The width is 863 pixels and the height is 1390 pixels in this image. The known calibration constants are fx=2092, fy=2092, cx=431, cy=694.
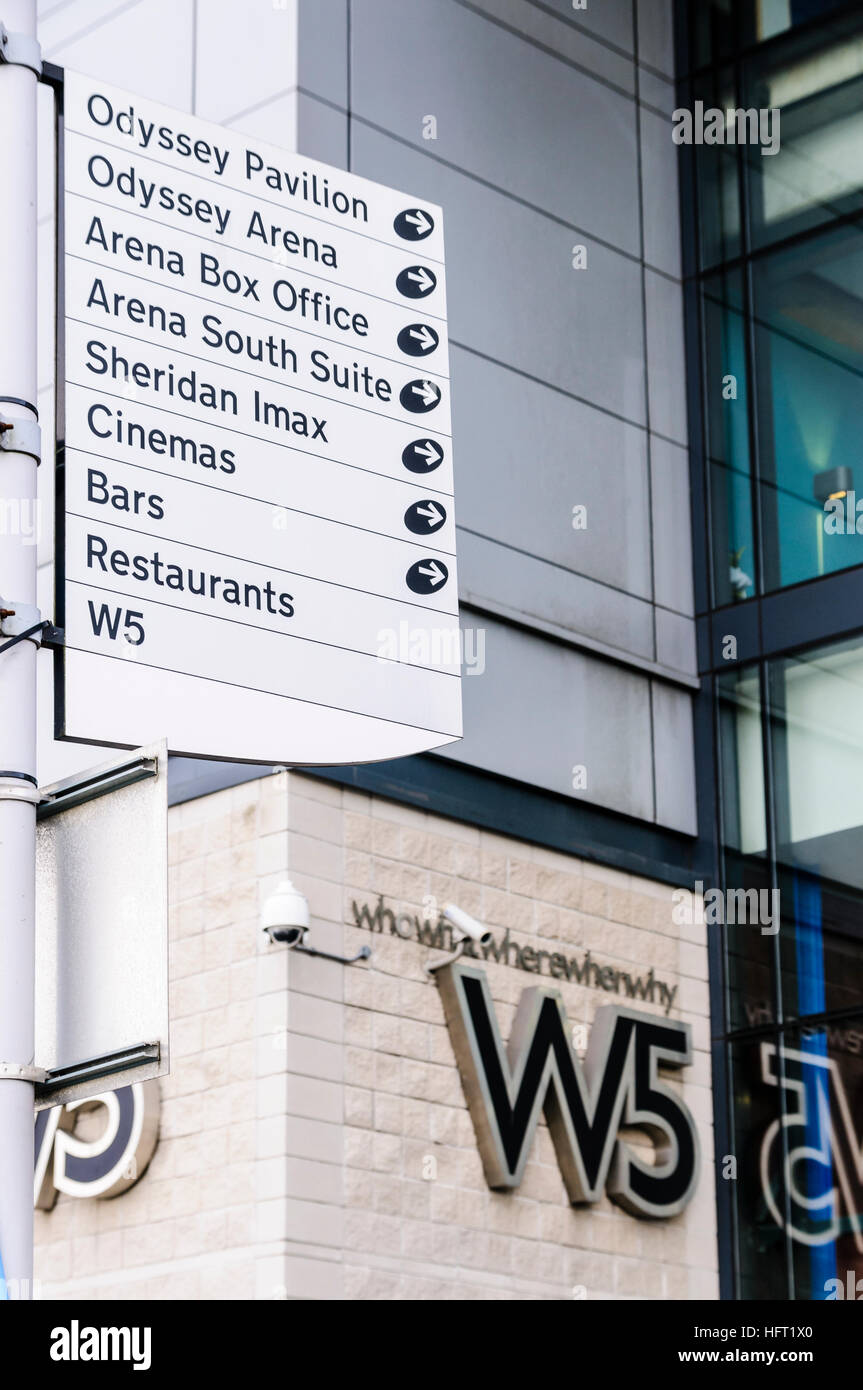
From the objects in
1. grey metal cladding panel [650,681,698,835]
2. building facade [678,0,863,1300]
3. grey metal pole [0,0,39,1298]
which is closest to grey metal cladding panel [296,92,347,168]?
building facade [678,0,863,1300]

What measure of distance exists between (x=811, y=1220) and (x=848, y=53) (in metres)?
8.53

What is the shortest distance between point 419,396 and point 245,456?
70 cm

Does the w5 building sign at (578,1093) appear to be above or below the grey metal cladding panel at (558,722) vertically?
below

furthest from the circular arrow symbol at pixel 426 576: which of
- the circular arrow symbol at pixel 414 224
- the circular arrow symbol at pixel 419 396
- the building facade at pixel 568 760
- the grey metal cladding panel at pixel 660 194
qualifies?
the grey metal cladding panel at pixel 660 194

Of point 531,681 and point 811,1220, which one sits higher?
point 531,681

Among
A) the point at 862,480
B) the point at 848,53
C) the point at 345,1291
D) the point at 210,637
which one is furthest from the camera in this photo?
the point at 848,53

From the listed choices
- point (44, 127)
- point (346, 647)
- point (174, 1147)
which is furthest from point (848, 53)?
point (346, 647)

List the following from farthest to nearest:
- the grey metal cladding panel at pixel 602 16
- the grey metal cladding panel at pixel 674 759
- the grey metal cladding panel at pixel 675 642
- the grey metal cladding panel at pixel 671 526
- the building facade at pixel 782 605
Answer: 1. the grey metal cladding panel at pixel 602 16
2. the grey metal cladding panel at pixel 671 526
3. the grey metal cladding panel at pixel 675 642
4. the grey metal cladding panel at pixel 674 759
5. the building facade at pixel 782 605

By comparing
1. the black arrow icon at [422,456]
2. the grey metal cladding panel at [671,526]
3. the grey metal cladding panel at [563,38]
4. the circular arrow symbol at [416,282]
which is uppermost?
the grey metal cladding panel at [563,38]

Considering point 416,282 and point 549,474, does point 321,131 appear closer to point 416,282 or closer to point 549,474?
point 549,474

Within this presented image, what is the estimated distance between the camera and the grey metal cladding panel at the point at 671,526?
15.3 m

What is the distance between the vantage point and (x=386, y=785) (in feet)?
41.5

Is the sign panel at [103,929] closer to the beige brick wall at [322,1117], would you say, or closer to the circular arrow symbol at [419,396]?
the circular arrow symbol at [419,396]

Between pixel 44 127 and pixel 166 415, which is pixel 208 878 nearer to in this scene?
pixel 44 127
